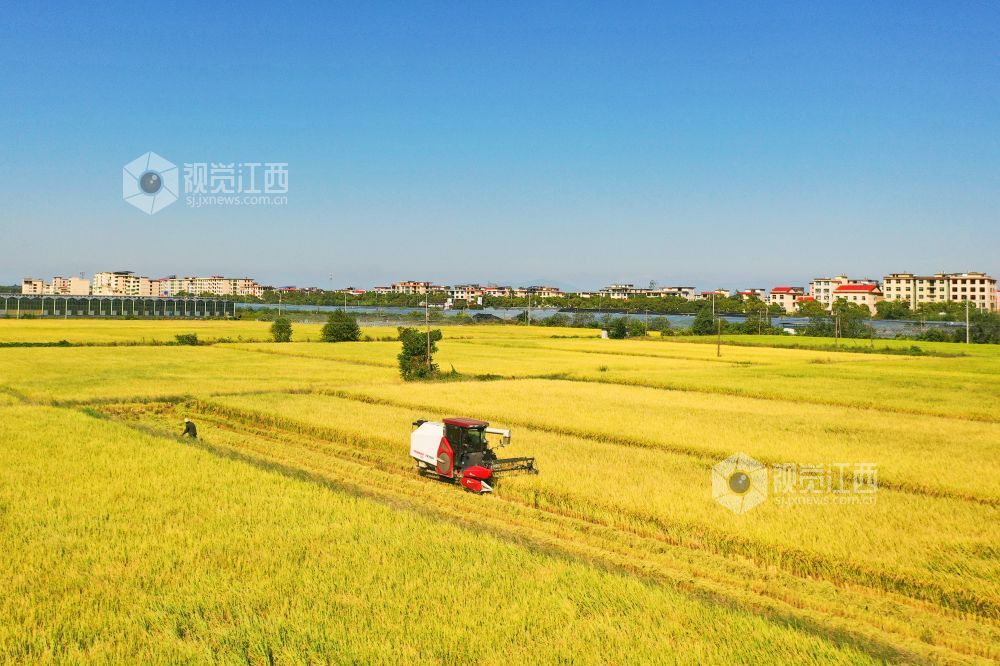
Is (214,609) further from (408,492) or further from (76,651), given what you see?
(408,492)

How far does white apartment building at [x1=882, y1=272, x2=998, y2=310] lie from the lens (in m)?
174

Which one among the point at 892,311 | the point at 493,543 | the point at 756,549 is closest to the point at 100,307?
the point at 493,543

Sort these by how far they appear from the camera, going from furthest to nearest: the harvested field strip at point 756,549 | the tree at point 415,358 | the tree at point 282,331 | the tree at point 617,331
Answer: the tree at point 617,331 < the tree at point 282,331 < the tree at point 415,358 < the harvested field strip at point 756,549

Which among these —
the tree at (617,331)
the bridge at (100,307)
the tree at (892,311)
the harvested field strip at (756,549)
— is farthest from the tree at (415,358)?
the tree at (892,311)

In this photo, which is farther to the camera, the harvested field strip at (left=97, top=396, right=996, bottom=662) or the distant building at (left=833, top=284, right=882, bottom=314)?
the distant building at (left=833, top=284, right=882, bottom=314)

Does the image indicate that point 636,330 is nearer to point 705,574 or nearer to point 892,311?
point 705,574

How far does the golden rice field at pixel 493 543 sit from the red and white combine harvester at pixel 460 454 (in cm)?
44

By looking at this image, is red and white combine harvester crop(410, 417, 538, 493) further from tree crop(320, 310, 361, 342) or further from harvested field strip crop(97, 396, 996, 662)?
tree crop(320, 310, 361, 342)

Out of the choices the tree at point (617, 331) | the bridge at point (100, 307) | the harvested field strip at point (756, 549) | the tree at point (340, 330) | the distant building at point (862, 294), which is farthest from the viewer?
the distant building at point (862, 294)

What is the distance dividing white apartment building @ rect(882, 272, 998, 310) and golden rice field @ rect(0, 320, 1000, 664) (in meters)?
176

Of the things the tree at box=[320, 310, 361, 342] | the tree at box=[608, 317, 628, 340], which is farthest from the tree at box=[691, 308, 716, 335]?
the tree at box=[320, 310, 361, 342]

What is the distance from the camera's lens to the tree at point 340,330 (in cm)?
6894

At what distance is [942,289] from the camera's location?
183m

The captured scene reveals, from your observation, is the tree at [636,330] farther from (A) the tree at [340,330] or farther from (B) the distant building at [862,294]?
(B) the distant building at [862,294]
